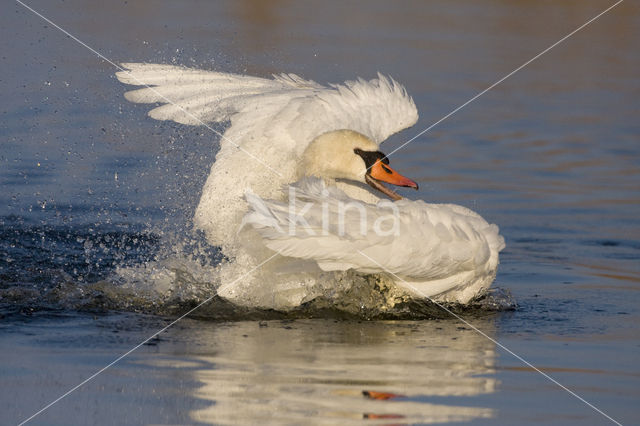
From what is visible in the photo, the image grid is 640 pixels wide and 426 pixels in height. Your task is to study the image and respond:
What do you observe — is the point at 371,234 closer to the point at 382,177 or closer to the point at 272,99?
the point at 382,177

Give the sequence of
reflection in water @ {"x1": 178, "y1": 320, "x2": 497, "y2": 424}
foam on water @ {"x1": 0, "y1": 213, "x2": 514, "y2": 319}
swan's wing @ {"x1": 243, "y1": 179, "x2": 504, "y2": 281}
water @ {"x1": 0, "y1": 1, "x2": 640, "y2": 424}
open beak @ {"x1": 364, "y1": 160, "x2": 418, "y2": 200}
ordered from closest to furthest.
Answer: reflection in water @ {"x1": 178, "y1": 320, "x2": 497, "y2": 424} < water @ {"x1": 0, "y1": 1, "x2": 640, "y2": 424} < swan's wing @ {"x1": 243, "y1": 179, "x2": 504, "y2": 281} < foam on water @ {"x1": 0, "y1": 213, "x2": 514, "y2": 319} < open beak @ {"x1": 364, "y1": 160, "x2": 418, "y2": 200}

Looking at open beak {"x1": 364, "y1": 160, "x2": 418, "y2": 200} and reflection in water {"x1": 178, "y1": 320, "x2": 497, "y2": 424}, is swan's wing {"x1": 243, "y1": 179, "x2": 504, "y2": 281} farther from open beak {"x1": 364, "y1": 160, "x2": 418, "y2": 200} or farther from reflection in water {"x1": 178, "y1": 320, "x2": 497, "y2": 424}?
open beak {"x1": 364, "y1": 160, "x2": 418, "y2": 200}

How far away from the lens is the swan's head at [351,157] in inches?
285

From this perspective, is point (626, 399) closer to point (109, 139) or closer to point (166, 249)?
point (166, 249)

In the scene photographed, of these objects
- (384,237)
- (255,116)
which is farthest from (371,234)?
(255,116)

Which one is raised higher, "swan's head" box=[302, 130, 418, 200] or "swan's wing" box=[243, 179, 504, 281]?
"swan's head" box=[302, 130, 418, 200]

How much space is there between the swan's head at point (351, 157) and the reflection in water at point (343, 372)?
1.05 m

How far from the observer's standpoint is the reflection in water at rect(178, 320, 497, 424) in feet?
15.8

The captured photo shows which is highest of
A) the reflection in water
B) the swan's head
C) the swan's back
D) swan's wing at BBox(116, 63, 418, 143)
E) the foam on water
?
swan's wing at BBox(116, 63, 418, 143)

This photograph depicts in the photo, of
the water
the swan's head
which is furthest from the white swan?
the water

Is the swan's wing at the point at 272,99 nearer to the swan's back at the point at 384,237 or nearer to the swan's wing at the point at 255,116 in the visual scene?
the swan's wing at the point at 255,116

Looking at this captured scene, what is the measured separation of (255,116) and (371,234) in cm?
191

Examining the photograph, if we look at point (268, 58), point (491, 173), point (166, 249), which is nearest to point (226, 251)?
point (166, 249)

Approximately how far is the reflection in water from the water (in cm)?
2
